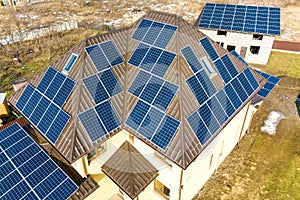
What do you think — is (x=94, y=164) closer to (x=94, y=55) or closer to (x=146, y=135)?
(x=146, y=135)

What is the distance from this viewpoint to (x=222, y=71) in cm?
1875

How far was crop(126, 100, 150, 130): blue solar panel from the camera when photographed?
15.7m

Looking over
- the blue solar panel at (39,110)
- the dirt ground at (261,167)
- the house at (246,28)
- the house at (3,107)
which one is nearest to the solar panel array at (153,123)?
the blue solar panel at (39,110)

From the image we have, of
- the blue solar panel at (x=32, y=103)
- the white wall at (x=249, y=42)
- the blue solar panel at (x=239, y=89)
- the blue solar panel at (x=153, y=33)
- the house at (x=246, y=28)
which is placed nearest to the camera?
the blue solar panel at (x=32, y=103)

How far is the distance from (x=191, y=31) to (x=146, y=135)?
9.23 m

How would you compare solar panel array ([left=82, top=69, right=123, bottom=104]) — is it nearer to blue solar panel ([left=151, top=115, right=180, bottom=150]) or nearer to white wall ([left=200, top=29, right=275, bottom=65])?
blue solar panel ([left=151, top=115, right=180, bottom=150])

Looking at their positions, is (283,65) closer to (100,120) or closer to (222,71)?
(222,71)

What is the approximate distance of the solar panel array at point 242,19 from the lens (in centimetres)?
3744

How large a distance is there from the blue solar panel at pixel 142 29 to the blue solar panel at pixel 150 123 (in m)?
6.70

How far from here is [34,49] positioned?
41344 mm

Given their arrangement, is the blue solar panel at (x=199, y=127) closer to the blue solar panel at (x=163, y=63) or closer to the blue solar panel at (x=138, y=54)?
the blue solar panel at (x=163, y=63)

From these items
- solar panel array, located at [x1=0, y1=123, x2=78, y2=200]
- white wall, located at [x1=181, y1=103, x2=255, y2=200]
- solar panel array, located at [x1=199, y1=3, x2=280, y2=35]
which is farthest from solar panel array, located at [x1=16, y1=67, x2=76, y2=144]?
solar panel array, located at [x1=199, y1=3, x2=280, y2=35]

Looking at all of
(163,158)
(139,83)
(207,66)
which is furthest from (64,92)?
(207,66)

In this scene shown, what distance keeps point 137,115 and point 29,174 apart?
7.90 m
